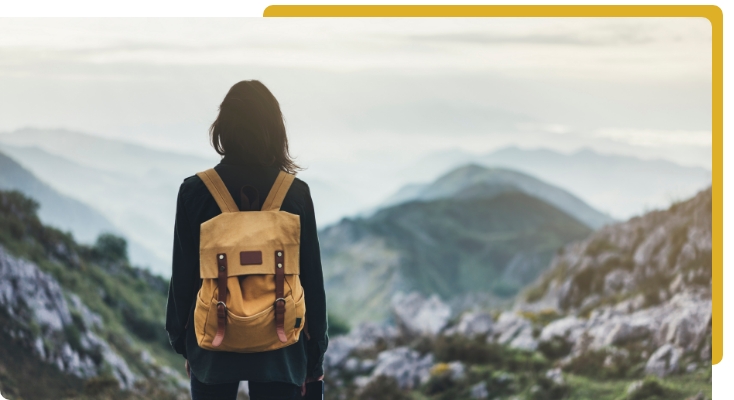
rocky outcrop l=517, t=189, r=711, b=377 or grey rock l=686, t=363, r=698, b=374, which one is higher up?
rocky outcrop l=517, t=189, r=711, b=377

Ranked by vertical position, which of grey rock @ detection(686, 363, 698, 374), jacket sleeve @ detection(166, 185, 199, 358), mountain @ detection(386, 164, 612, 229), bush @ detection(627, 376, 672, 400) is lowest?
bush @ detection(627, 376, 672, 400)

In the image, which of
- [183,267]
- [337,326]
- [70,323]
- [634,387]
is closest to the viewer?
[183,267]

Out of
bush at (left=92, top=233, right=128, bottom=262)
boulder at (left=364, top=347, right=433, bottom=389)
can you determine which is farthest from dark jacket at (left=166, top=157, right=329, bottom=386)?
bush at (left=92, top=233, right=128, bottom=262)

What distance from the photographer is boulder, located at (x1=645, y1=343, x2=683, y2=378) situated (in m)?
6.11

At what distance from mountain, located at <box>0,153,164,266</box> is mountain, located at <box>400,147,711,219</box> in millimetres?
2993

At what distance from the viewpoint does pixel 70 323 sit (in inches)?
255

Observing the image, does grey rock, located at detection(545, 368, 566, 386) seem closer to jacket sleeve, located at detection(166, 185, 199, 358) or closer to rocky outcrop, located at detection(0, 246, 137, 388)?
rocky outcrop, located at detection(0, 246, 137, 388)

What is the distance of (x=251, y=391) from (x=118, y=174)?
6.34 metres

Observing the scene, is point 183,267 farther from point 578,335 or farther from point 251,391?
point 578,335

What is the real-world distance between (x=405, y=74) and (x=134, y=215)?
360 centimetres

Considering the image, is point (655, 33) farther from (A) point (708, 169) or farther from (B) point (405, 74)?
(B) point (405, 74)

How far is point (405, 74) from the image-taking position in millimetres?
6887

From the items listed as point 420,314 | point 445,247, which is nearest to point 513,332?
point 420,314

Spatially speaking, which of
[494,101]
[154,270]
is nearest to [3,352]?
[154,270]
